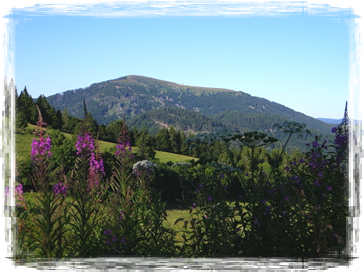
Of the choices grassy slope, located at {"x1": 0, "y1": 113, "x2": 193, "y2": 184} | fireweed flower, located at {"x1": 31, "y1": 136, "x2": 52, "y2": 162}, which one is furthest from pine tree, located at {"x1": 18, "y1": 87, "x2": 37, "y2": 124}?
fireweed flower, located at {"x1": 31, "y1": 136, "x2": 52, "y2": 162}

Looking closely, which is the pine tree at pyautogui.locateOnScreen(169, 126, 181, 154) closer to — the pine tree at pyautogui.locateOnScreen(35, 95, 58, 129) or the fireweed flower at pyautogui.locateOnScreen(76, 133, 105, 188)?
the pine tree at pyautogui.locateOnScreen(35, 95, 58, 129)

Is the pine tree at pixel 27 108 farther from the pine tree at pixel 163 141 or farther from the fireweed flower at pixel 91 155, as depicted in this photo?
the fireweed flower at pixel 91 155

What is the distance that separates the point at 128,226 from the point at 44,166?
1.32 m

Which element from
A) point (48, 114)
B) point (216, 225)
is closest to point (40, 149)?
point (216, 225)

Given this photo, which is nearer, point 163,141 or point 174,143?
point 163,141

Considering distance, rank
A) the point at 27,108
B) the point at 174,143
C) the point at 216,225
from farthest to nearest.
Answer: the point at 174,143
the point at 27,108
the point at 216,225

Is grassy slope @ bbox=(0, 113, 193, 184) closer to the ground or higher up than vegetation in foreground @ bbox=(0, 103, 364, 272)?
closer to the ground

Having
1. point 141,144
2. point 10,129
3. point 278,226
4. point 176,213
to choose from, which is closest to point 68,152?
point 176,213

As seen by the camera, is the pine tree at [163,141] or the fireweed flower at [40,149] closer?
the fireweed flower at [40,149]

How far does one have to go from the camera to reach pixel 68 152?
20.4 meters

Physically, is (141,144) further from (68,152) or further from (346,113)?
(68,152)

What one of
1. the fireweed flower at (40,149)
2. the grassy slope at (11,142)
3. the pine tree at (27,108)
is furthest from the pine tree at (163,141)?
the fireweed flower at (40,149)

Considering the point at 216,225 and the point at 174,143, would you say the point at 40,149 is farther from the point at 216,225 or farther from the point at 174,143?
the point at 174,143

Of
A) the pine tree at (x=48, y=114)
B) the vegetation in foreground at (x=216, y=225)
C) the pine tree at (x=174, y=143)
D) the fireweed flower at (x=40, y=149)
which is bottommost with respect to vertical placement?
the pine tree at (x=174, y=143)
